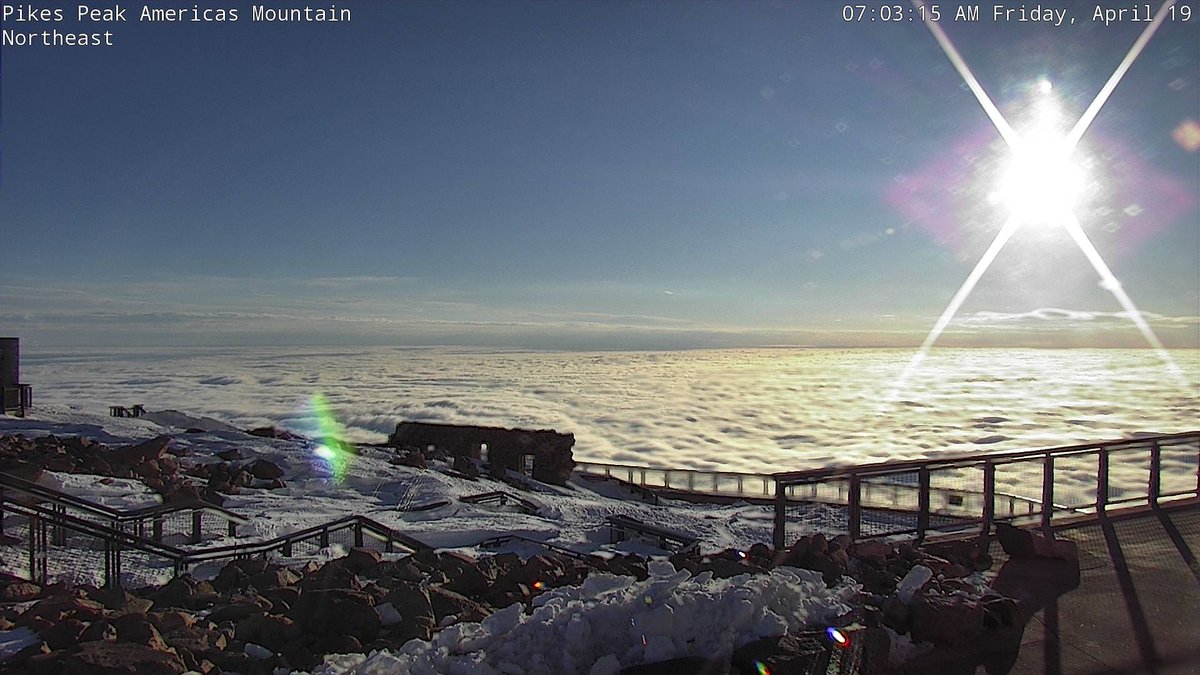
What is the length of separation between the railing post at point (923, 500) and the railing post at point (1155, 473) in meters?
3.14

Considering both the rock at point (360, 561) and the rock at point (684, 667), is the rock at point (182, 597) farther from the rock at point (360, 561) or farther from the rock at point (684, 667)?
the rock at point (684, 667)

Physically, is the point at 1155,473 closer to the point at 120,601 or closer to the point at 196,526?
the point at 120,601

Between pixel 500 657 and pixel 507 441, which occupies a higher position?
pixel 500 657

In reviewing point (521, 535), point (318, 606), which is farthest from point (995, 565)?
point (521, 535)

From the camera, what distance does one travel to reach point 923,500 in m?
7.02

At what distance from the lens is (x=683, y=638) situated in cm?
404

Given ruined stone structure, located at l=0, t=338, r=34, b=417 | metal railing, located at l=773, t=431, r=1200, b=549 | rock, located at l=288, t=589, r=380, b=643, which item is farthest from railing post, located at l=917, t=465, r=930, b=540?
ruined stone structure, located at l=0, t=338, r=34, b=417

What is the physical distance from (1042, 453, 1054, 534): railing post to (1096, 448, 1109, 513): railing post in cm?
76

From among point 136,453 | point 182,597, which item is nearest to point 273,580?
point 182,597

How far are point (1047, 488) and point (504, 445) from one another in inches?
765

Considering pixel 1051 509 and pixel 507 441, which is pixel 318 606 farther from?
pixel 507 441

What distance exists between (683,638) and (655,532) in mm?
7551

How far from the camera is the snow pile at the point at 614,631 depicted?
12.9 feet

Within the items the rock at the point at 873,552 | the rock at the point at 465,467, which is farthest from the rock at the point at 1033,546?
the rock at the point at 465,467
